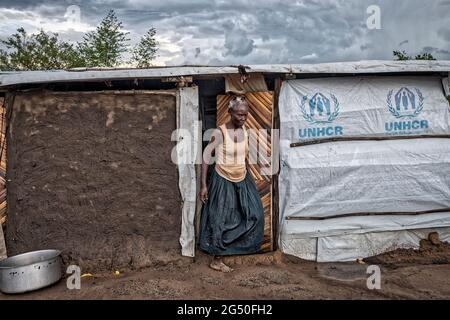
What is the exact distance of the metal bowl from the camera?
4035 millimetres

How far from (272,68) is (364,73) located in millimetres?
1294

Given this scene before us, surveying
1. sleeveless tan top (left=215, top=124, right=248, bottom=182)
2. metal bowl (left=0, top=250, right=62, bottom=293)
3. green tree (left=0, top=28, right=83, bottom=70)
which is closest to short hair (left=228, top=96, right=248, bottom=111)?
sleeveless tan top (left=215, top=124, right=248, bottom=182)

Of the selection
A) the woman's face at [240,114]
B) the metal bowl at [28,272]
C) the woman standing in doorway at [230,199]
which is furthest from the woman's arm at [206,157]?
the metal bowl at [28,272]

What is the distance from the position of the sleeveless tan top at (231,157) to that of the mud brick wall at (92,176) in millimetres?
615

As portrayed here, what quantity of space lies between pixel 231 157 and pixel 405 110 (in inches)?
101

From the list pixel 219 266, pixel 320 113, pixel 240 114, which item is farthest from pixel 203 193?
pixel 320 113

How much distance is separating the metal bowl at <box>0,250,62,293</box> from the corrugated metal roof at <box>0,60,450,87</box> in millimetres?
2065

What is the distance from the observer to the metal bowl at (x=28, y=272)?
404 cm

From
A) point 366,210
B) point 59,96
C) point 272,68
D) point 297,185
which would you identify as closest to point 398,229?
point 366,210

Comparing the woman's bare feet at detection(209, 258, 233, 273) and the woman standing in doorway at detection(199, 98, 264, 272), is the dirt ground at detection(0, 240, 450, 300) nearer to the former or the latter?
the woman's bare feet at detection(209, 258, 233, 273)

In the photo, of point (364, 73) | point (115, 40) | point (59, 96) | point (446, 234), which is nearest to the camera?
point (59, 96)

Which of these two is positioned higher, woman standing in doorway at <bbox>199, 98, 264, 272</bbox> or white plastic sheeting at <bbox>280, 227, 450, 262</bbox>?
woman standing in doorway at <bbox>199, 98, 264, 272</bbox>

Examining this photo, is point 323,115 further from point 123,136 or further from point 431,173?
point 123,136
